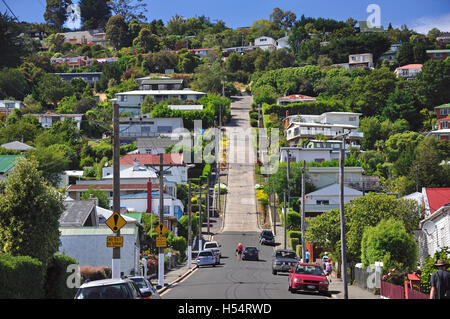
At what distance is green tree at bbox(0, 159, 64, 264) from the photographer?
25156mm

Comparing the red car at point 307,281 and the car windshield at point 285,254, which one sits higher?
the red car at point 307,281

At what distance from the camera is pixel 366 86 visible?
451ft

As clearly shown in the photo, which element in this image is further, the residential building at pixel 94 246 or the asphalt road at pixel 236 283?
the residential building at pixel 94 246

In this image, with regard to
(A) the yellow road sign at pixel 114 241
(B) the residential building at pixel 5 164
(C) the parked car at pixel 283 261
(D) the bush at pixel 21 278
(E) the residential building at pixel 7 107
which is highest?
(E) the residential building at pixel 7 107

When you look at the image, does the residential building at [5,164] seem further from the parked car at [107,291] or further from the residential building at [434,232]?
the parked car at [107,291]

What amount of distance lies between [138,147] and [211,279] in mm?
76276

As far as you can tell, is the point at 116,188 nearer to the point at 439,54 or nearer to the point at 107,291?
the point at 107,291

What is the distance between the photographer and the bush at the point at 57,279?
83.9 ft

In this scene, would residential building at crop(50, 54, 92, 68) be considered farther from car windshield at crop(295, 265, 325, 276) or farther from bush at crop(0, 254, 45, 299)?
bush at crop(0, 254, 45, 299)

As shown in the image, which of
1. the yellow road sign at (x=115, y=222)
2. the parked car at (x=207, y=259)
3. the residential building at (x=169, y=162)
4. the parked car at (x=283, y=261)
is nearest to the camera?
the yellow road sign at (x=115, y=222)

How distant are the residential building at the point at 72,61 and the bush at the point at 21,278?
6852 inches

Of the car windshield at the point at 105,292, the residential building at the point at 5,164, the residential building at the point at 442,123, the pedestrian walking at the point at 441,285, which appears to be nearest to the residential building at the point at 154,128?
the residential building at the point at 5,164
